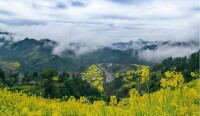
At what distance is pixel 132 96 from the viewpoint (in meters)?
9.77

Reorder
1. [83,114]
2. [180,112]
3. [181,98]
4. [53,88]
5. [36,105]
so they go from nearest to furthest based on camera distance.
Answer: [180,112] < [181,98] < [83,114] < [36,105] < [53,88]

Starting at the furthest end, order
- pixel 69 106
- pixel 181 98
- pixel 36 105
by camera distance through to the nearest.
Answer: pixel 36 105 < pixel 69 106 < pixel 181 98

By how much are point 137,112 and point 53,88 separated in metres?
78.7

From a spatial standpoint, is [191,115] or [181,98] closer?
[191,115]

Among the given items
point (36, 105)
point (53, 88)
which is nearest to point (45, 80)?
point (53, 88)

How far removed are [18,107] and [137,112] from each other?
295 inches

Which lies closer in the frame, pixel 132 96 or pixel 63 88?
pixel 132 96

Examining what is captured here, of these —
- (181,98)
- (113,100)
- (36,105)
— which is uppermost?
(181,98)

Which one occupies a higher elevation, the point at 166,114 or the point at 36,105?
the point at 166,114

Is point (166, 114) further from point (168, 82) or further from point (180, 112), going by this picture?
point (168, 82)

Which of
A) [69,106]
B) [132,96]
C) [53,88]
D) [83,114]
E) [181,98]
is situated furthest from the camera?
[53,88]

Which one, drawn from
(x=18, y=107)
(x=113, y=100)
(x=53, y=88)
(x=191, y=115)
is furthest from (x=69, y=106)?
(x=53, y=88)

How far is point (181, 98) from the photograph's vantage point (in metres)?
8.72

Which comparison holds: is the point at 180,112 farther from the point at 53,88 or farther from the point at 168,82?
the point at 53,88
